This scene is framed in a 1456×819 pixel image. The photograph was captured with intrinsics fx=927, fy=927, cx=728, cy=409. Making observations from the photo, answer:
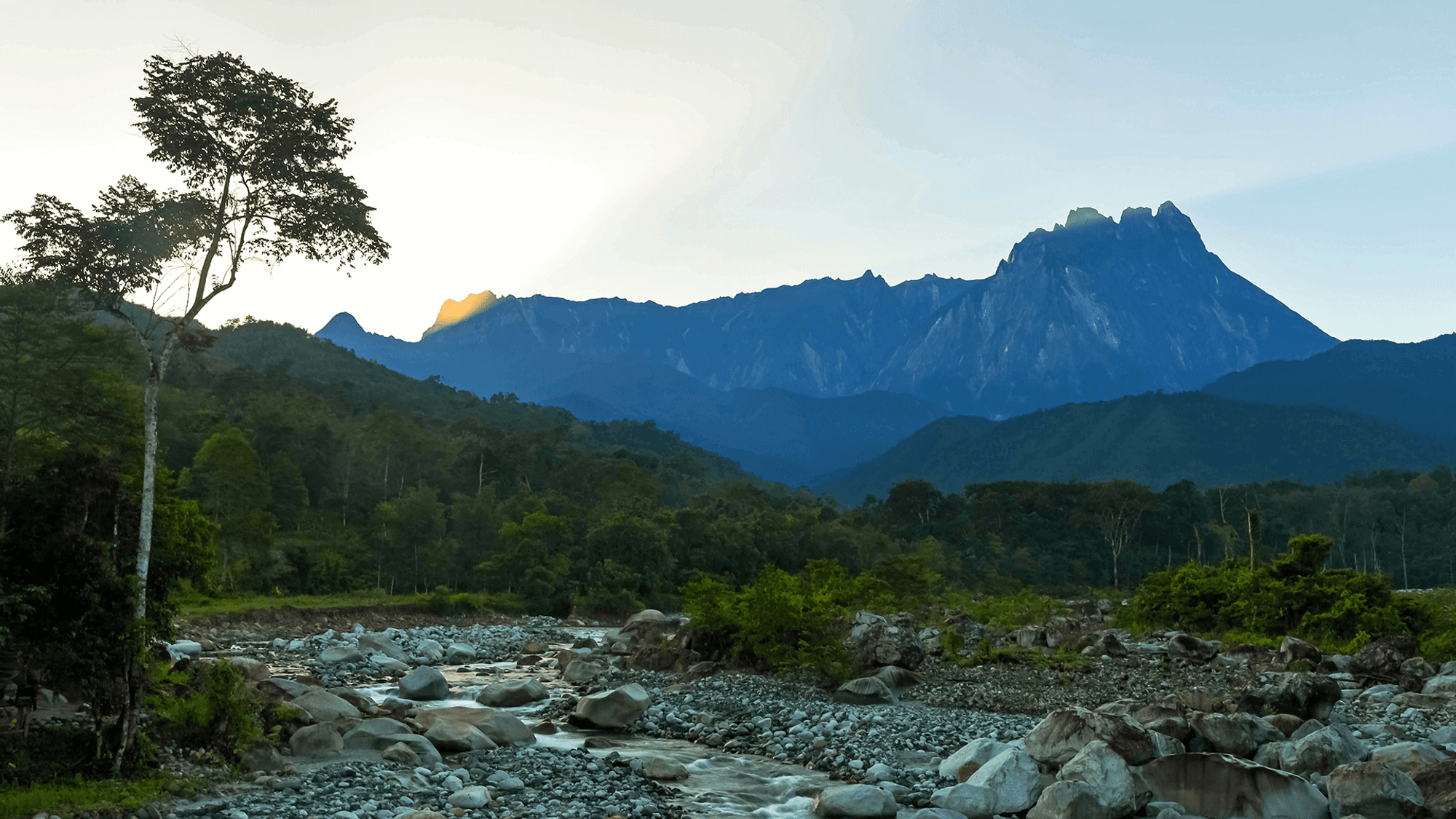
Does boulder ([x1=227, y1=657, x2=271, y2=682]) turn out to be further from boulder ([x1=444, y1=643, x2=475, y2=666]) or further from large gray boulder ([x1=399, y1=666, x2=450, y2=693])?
boulder ([x1=444, y1=643, x2=475, y2=666])

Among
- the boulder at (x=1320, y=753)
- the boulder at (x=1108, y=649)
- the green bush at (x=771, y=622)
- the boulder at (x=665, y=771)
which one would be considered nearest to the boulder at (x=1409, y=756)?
the boulder at (x=1320, y=753)

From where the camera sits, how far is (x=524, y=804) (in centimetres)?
1395

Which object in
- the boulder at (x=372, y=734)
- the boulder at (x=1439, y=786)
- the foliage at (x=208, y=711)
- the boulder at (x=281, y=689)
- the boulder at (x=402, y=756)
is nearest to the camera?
the boulder at (x=1439, y=786)

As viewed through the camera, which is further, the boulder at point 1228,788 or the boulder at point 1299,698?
the boulder at point 1299,698

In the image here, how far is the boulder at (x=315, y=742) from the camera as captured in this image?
53.9 ft

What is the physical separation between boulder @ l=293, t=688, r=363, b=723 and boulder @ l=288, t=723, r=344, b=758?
140 centimetres

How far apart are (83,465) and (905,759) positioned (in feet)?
44.9

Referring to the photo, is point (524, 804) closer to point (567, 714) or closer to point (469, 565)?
point (567, 714)

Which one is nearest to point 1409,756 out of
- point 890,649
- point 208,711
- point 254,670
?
point 890,649

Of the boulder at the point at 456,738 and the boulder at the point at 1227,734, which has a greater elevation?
the boulder at the point at 1227,734

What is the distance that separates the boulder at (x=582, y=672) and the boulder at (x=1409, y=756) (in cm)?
2104

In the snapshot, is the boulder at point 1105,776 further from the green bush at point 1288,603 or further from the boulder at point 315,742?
the green bush at point 1288,603

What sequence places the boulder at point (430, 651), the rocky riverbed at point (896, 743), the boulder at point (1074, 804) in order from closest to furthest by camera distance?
the boulder at point (1074, 804) < the rocky riverbed at point (896, 743) < the boulder at point (430, 651)

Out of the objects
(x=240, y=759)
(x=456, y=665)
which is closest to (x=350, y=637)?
(x=456, y=665)
